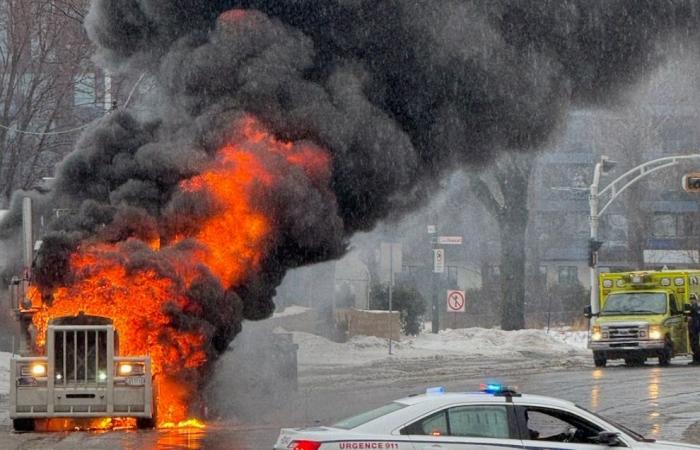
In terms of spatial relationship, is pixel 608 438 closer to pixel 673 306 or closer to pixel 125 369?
pixel 125 369

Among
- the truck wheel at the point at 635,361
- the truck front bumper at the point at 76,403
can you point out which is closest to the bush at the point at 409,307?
the truck wheel at the point at 635,361

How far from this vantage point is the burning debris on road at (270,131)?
18.4 m

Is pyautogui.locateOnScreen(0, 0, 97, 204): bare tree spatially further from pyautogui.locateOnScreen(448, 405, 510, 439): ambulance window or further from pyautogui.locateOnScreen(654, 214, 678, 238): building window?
pyautogui.locateOnScreen(654, 214, 678, 238): building window

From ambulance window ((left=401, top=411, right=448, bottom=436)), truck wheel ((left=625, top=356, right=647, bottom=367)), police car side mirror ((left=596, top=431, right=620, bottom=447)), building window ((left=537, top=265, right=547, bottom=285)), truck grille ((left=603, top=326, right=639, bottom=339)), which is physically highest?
building window ((left=537, top=265, right=547, bottom=285))

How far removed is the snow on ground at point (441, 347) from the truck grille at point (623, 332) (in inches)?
169

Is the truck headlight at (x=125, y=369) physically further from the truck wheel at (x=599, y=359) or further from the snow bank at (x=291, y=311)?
the snow bank at (x=291, y=311)

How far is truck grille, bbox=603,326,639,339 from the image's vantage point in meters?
30.9

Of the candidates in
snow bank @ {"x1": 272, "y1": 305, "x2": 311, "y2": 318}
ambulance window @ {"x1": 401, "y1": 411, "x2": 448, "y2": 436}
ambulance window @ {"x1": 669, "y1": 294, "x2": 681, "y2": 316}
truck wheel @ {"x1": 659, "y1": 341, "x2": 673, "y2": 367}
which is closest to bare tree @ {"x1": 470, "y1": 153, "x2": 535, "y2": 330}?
snow bank @ {"x1": 272, "y1": 305, "x2": 311, "y2": 318}

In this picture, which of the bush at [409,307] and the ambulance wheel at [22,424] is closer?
the ambulance wheel at [22,424]

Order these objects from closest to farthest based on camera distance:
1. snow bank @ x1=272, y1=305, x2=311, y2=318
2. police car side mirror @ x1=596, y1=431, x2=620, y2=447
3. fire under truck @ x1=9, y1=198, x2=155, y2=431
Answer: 1. police car side mirror @ x1=596, y1=431, x2=620, y2=447
2. fire under truck @ x1=9, y1=198, x2=155, y2=431
3. snow bank @ x1=272, y1=305, x2=311, y2=318

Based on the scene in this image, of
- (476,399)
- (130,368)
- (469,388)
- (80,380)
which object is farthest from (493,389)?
(469,388)

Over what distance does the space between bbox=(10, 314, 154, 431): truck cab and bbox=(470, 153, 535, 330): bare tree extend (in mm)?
26151

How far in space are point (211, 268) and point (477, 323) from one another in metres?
35.1

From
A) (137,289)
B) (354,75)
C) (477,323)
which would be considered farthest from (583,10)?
(477,323)
